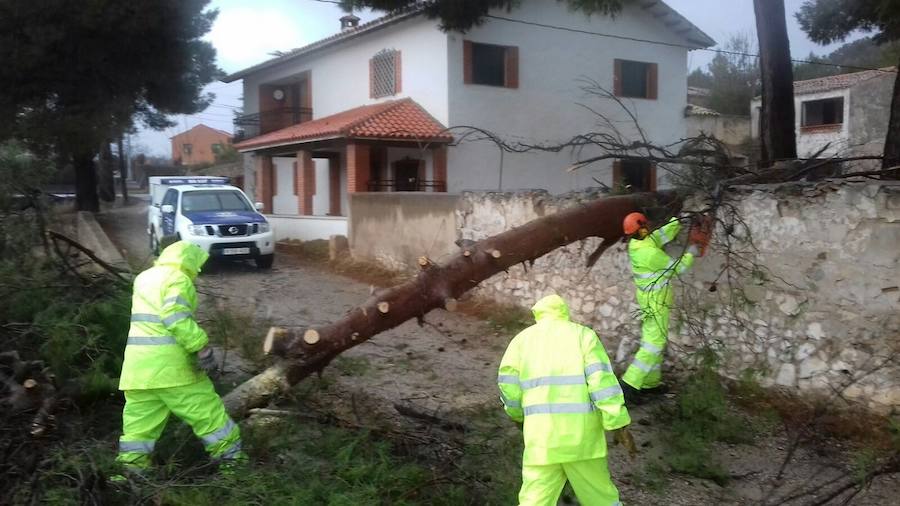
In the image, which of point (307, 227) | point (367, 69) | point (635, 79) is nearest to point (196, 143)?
point (367, 69)

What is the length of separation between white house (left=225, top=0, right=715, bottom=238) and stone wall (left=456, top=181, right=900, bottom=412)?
34.0 ft

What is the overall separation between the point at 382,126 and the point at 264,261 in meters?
4.72

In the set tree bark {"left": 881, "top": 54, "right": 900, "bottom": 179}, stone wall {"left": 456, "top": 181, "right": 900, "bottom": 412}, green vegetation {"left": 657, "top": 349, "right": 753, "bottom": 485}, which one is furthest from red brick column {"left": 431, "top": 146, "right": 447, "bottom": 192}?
green vegetation {"left": 657, "top": 349, "right": 753, "bottom": 485}

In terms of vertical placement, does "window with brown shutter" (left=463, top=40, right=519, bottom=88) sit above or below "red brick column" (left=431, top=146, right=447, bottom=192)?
above

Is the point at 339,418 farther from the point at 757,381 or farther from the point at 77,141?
the point at 77,141

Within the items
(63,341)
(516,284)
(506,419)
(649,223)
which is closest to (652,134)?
(516,284)

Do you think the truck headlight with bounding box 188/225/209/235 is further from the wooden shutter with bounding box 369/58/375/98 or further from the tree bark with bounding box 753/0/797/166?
the tree bark with bounding box 753/0/797/166

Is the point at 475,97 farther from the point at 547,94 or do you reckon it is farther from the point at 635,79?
the point at 635,79

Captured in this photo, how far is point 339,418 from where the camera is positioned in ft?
16.0

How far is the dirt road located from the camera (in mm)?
4656

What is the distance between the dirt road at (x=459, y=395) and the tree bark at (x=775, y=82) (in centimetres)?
445

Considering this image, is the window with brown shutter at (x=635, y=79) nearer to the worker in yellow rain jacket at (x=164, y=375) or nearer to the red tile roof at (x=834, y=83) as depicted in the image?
the red tile roof at (x=834, y=83)

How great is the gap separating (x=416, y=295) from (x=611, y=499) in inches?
95.1

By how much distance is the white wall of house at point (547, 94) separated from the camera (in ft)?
58.0
